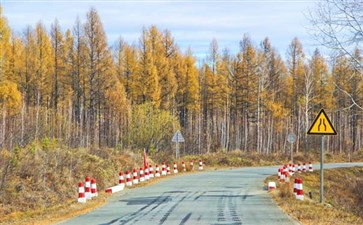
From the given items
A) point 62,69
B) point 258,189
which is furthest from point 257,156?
point 258,189

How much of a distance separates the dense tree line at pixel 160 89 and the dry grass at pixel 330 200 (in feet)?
27.8

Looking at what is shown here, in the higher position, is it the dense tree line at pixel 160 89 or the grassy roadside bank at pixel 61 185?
the dense tree line at pixel 160 89

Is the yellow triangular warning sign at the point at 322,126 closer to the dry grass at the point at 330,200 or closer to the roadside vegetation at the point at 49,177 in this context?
the dry grass at the point at 330,200

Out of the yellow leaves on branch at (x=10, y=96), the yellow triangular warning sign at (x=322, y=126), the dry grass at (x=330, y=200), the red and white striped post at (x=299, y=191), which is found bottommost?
the dry grass at (x=330, y=200)

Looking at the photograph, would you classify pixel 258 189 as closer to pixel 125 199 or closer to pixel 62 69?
pixel 125 199

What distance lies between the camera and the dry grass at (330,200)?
14613 millimetres

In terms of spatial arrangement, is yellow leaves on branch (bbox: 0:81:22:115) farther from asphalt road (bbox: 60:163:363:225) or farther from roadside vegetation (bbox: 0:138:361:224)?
asphalt road (bbox: 60:163:363:225)

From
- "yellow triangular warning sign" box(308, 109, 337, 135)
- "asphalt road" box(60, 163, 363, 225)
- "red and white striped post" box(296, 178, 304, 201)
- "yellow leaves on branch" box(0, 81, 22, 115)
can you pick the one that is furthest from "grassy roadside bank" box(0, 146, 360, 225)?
"yellow leaves on branch" box(0, 81, 22, 115)

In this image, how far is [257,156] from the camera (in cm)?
5638

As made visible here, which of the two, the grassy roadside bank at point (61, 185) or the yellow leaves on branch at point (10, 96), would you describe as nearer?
the grassy roadside bank at point (61, 185)

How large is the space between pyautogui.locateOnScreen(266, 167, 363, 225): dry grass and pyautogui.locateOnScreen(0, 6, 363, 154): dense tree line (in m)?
8.49

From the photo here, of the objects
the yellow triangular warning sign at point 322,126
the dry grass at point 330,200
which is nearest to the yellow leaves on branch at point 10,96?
the dry grass at point 330,200

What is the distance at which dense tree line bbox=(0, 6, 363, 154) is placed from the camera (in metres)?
48.5

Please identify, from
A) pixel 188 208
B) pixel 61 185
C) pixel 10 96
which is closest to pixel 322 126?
pixel 188 208
